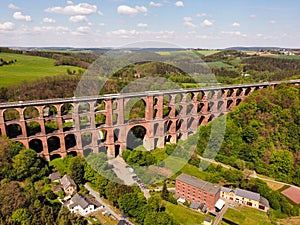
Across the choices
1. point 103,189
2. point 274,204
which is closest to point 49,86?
point 103,189

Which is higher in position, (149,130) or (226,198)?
(149,130)

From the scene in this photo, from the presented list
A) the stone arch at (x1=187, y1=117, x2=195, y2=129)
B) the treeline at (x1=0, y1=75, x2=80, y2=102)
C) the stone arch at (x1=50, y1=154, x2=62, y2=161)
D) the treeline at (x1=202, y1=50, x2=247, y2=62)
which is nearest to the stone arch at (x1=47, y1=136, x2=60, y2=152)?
the stone arch at (x1=50, y1=154, x2=62, y2=161)

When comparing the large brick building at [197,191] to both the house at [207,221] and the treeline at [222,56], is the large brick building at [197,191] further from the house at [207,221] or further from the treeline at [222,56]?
the treeline at [222,56]

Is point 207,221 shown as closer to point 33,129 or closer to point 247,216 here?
point 247,216

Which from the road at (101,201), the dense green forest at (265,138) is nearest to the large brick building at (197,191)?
the road at (101,201)

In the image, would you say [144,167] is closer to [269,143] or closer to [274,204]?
[274,204]
